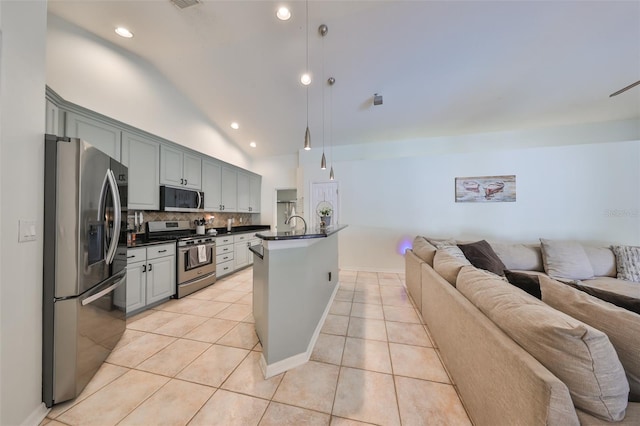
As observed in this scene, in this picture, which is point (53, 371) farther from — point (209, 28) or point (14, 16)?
point (209, 28)

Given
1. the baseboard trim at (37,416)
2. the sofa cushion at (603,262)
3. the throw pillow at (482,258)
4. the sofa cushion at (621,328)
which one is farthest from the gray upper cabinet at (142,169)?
the sofa cushion at (603,262)

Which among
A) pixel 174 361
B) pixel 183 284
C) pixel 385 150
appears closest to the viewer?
pixel 174 361

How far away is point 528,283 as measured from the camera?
142 cm

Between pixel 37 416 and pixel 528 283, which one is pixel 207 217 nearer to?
pixel 37 416

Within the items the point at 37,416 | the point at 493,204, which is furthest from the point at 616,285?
the point at 37,416

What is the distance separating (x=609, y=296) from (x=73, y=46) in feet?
17.2

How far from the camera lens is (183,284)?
303cm

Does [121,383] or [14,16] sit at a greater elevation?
[14,16]

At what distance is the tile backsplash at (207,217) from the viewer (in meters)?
3.18

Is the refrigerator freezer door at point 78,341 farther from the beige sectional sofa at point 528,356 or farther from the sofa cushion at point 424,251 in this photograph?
the sofa cushion at point 424,251

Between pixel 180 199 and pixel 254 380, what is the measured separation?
302 cm

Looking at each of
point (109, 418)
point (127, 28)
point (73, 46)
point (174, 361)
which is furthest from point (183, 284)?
point (127, 28)

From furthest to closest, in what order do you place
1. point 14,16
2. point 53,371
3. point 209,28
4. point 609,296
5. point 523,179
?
point 523,179
point 209,28
point 53,371
point 14,16
point 609,296

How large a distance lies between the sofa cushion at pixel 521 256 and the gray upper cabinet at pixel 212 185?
507 cm
